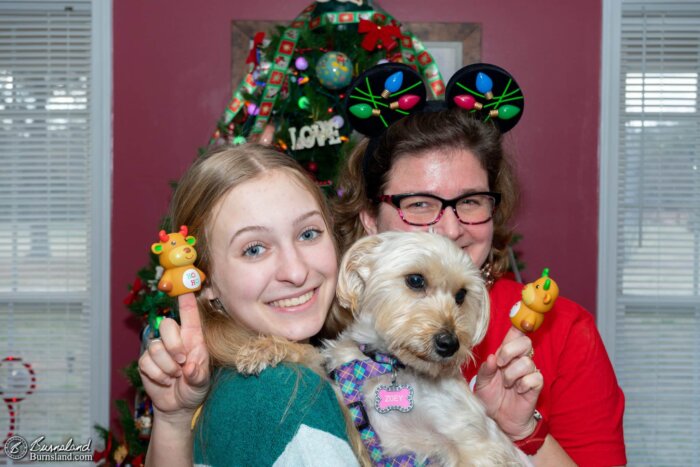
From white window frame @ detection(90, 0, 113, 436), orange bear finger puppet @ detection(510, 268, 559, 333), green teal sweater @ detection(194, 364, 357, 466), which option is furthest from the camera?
white window frame @ detection(90, 0, 113, 436)

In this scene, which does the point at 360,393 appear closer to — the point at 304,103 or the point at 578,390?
the point at 578,390

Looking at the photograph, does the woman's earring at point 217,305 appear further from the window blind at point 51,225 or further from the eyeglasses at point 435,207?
the window blind at point 51,225

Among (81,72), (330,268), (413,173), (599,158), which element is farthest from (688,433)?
(81,72)

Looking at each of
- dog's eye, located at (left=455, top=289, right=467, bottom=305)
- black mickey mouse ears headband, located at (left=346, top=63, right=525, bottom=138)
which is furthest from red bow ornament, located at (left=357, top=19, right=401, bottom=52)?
dog's eye, located at (left=455, top=289, right=467, bottom=305)

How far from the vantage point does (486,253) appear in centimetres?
227

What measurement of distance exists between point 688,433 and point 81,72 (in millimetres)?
5700

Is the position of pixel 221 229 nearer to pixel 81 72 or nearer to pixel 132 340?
pixel 132 340

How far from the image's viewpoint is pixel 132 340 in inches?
193

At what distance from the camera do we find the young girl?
140 centimetres

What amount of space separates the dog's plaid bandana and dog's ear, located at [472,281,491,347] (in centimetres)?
32

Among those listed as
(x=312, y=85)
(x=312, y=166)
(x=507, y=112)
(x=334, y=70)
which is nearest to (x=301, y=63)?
(x=312, y=85)

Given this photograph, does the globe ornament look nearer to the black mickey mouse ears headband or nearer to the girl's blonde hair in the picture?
the black mickey mouse ears headband

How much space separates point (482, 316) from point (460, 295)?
13cm

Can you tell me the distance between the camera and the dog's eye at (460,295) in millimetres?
2021
